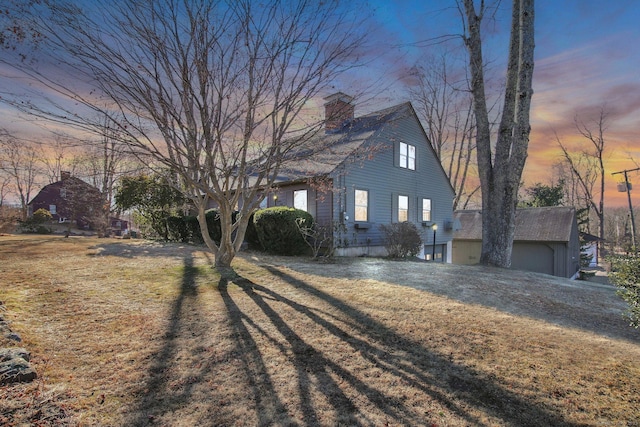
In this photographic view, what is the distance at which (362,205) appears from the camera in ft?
39.1

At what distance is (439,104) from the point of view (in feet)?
69.8

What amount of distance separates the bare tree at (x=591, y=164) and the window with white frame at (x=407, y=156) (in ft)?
55.4

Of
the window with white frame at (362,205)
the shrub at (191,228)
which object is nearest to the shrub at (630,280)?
the window with white frame at (362,205)

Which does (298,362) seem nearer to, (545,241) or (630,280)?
(630,280)

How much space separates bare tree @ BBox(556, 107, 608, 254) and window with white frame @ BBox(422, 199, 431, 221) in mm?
15827

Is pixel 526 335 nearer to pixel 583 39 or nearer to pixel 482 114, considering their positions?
pixel 482 114

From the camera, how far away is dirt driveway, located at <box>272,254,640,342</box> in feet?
14.0

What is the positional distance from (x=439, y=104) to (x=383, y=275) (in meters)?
18.2

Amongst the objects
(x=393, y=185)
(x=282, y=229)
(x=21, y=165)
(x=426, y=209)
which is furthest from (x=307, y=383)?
(x=21, y=165)

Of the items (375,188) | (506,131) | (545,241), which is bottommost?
Result: (545,241)

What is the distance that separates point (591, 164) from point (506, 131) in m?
23.6

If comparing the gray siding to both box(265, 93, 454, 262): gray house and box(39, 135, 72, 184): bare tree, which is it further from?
box(39, 135, 72, 184): bare tree

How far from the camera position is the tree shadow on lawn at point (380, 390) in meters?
2.05

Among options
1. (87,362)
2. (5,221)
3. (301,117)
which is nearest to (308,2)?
(301,117)
